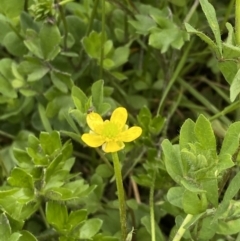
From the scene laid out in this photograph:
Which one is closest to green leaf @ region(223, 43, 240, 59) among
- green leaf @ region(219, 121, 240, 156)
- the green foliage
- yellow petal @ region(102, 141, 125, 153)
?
the green foliage

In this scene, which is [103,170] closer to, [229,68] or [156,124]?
[156,124]

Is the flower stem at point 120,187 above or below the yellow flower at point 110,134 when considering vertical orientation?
below

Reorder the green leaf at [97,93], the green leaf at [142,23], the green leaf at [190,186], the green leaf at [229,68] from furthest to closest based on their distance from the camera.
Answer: the green leaf at [142,23] < the green leaf at [97,93] < the green leaf at [229,68] < the green leaf at [190,186]

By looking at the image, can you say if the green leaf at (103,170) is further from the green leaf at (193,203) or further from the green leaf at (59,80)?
the green leaf at (193,203)

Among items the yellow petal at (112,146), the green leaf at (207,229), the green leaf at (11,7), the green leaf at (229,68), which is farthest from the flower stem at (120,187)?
the green leaf at (11,7)

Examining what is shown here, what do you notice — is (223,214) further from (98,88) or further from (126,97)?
(126,97)
